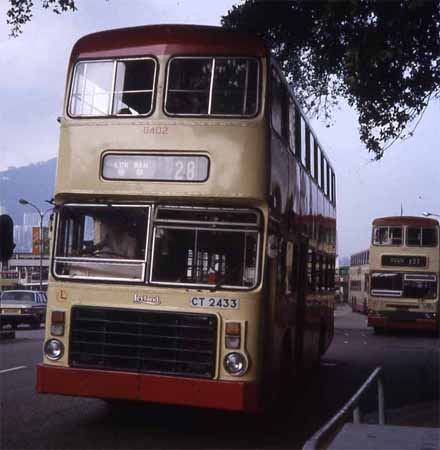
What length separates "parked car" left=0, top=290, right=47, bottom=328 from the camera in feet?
107

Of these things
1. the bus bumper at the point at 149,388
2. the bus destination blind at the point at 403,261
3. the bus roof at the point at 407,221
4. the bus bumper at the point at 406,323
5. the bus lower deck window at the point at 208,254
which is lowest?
the bus bumper at the point at 149,388

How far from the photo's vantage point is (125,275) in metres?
9.34

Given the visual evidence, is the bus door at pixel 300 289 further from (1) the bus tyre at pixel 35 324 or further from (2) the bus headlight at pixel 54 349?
(1) the bus tyre at pixel 35 324

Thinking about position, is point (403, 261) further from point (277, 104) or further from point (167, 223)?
point (167, 223)

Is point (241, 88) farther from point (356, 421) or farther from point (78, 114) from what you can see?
point (356, 421)

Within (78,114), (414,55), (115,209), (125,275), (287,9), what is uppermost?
(287,9)

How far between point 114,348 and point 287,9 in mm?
7637

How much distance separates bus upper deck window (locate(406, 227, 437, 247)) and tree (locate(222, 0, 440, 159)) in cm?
1515

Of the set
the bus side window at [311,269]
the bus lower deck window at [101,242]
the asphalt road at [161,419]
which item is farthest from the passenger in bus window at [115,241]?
the bus side window at [311,269]

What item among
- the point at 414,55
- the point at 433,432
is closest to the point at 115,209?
the point at 433,432

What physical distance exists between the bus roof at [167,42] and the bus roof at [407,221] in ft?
76.3

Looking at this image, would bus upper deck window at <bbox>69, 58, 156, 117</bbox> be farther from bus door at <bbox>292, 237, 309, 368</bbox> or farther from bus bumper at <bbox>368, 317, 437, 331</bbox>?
Result: bus bumper at <bbox>368, 317, 437, 331</bbox>

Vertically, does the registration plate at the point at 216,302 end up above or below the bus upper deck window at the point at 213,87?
below

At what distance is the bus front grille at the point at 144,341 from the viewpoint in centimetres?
905
